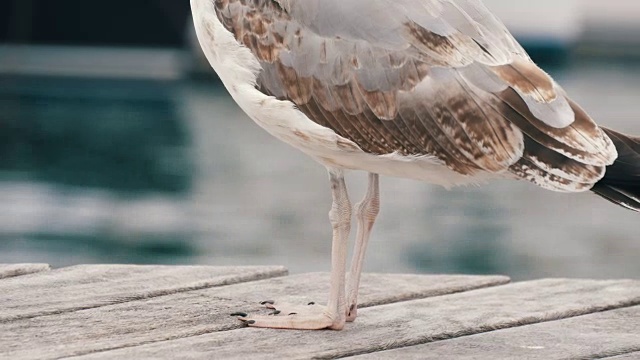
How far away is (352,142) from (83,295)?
3.77 feet

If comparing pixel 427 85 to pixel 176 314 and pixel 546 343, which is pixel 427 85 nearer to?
pixel 546 343

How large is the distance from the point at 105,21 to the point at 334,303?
21.6 m

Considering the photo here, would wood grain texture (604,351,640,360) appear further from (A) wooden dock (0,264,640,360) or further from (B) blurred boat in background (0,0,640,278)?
(B) blurred boat in background (0,0,640,278)

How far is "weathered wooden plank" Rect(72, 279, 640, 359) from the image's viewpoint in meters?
4.29

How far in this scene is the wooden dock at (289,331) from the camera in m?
4.32

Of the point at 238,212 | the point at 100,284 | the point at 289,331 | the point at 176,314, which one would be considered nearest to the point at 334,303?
the point at 289,331

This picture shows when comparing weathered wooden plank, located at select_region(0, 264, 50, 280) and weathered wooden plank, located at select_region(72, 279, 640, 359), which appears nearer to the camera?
weathered wooden plank, located at select_region(72, 279, 640, 359)

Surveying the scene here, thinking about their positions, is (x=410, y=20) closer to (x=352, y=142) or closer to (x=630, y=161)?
(x=352, y=142)

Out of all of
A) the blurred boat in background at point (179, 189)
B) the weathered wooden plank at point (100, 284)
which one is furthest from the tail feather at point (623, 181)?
the blurred boat in background at point (179, 189)

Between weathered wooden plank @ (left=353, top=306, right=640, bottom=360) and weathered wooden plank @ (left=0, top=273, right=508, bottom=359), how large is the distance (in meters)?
0.62

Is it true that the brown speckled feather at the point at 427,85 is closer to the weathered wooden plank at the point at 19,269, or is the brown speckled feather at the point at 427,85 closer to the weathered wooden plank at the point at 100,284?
the weathered wooden plank at the point at 100,284

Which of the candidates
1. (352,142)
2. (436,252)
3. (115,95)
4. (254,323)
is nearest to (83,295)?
(254,323)

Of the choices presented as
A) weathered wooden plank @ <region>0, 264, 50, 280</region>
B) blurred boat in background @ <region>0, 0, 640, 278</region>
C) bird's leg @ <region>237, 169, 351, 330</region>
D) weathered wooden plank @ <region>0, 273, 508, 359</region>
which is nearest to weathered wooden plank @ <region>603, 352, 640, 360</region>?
bird's leg @ <region>237, 169, 351, 330</region>

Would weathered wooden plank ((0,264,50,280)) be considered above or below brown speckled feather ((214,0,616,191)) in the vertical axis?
below
